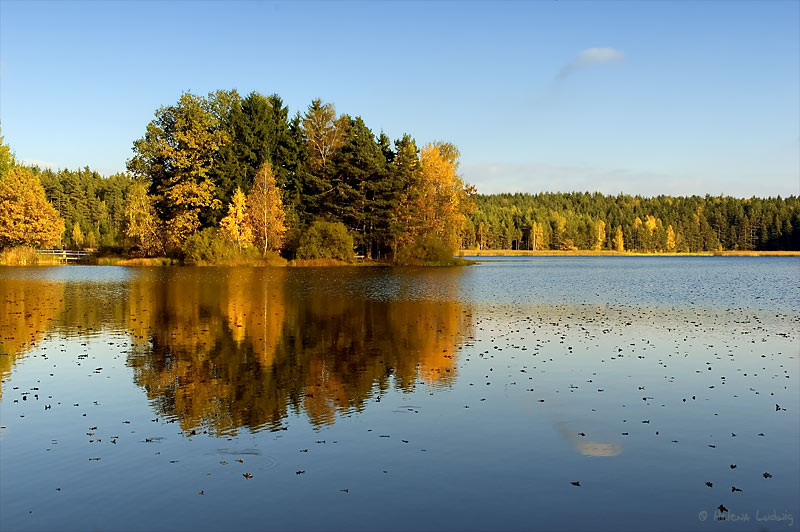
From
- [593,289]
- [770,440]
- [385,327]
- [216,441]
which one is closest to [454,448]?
[216,441]

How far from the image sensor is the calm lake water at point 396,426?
895 centimetres

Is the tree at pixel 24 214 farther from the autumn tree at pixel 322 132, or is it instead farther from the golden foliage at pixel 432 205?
the golden foliage at pixel 432 205

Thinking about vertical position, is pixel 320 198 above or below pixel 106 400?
above

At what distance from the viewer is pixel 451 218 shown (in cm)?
10556

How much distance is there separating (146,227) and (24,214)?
16.4 meters

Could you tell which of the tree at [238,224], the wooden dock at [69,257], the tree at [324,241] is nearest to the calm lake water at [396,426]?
the tree at [238,224]

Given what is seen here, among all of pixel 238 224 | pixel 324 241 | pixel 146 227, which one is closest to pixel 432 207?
pixel 324 241

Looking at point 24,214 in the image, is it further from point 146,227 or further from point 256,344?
point 256,344

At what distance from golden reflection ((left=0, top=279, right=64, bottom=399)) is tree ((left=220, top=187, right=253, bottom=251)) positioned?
3658 cm

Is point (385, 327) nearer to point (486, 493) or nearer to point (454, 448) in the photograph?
point (454, 448)

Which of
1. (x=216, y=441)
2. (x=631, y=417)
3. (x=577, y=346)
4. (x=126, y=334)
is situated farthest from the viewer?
(x=126, y=334)

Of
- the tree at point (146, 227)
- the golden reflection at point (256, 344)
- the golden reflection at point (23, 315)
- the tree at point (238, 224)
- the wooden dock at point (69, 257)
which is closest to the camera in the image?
the golden reflection at point (256, 344)

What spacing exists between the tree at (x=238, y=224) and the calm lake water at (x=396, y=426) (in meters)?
61.4

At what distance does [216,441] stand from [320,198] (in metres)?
89.7
